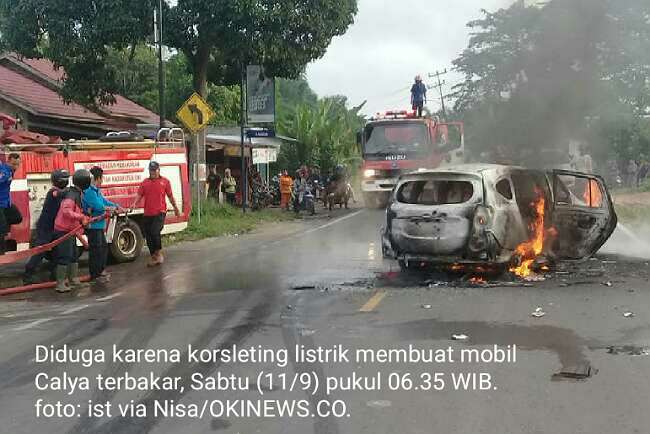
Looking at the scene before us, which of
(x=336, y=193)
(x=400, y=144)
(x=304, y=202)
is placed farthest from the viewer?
(x=336, y=193)

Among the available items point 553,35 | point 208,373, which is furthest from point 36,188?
point 553,35

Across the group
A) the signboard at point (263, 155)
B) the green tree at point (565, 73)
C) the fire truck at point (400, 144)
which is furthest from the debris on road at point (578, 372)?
the signboard at point (263, 155)

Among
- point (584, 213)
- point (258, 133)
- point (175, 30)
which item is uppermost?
point (175, 30)

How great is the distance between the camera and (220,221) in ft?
65.4

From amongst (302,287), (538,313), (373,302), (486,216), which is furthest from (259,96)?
(538,313)

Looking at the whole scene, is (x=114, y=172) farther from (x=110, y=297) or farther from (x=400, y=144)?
(x=400, y=144)

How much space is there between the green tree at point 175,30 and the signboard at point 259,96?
1.09 metres

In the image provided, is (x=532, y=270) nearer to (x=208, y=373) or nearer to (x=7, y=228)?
(x=208, y=373)

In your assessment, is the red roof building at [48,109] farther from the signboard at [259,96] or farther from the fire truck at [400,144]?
the fire truck at [400,144]

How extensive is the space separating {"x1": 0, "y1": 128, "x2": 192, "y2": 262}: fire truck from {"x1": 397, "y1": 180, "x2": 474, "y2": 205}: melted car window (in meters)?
4.45

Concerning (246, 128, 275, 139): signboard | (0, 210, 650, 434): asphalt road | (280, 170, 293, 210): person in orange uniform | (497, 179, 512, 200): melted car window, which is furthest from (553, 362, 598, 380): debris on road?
(280, 170, 293, 210): person in orange uniform

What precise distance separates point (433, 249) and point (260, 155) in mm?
19497

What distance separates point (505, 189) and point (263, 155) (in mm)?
19472

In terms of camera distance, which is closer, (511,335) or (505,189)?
(511,335)
